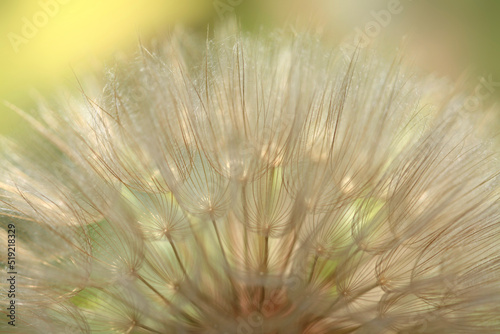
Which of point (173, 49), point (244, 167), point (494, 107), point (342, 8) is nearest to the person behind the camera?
point (244, 167)

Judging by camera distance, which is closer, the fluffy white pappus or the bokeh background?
the fluffy white pappus

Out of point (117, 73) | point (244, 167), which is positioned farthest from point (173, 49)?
point (244, 167)

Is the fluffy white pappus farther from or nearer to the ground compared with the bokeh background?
nearer to the ground

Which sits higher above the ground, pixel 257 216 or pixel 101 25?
pixel 101 25

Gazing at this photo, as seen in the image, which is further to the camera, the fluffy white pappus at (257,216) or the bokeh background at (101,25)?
the bokeh background at (101,25)

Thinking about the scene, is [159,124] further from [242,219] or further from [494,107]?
[494,107]

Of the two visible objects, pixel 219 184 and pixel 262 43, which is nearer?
pixel 219 184

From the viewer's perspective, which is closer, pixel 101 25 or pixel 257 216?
pixel 257 216

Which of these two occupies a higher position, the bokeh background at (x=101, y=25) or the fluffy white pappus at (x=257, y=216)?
the bokeh background at (x=101, y=25)
